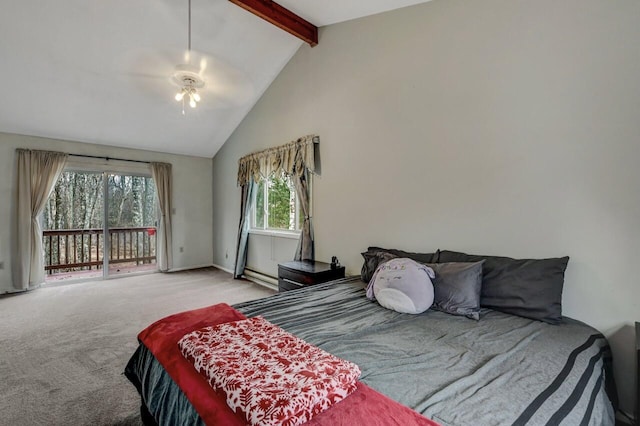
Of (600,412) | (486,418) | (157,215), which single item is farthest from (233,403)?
(157,215)

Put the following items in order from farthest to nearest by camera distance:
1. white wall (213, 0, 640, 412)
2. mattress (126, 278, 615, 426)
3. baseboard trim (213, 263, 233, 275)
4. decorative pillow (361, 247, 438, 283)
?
1. baseboard trim (213, 263, 233, 275)
2. decorative pillow (361, 247, 438, 283)
3. white wall (213, 0, 640, 412)
4. mattress (126, 278, 615, 426)

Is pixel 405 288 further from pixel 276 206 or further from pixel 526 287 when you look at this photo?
pixel 276 206

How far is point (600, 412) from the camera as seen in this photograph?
1.11m

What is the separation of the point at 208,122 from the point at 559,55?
4662 millimetres

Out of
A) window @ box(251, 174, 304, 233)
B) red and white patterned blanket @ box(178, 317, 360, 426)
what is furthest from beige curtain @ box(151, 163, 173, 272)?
red and white patterned blanket @ box(178, 317, 360, 426)

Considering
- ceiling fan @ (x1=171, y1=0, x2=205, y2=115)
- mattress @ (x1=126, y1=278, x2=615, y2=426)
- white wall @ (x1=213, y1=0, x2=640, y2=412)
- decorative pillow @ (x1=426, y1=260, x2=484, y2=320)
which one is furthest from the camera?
ceiling fan @ (x1=171, y1=0, x2=205, y2=115)

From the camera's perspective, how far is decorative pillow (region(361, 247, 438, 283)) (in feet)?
7.94

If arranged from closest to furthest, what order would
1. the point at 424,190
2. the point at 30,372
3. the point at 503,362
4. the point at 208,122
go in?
the point at 503,362, the point at 30,372, the point at 424,190, the point at 208,122

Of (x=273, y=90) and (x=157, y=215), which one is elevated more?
(x=273, y=90)

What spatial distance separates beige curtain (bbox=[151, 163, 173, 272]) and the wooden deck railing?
0.27 m

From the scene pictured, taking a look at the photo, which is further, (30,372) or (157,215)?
(157,215)

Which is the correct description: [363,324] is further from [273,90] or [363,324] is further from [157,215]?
[157,215]

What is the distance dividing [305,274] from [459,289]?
60.8 inches

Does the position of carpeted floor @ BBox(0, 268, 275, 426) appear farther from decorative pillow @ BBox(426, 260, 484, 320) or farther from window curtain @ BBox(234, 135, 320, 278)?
decorative pillow @ BBox(426, 260, 484, 320)
